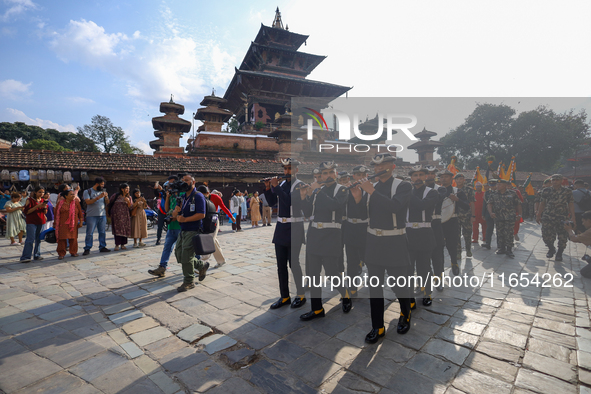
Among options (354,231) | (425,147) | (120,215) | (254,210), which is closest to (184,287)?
(354,231)

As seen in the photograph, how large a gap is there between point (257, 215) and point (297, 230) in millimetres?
9626

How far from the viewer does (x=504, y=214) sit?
6520mm

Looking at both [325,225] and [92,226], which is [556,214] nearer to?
[325,225]

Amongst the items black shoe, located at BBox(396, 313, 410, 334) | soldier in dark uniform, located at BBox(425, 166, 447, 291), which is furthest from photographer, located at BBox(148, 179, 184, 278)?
soldier in dark uniform, located at BBox(425, 166, 447, 291)

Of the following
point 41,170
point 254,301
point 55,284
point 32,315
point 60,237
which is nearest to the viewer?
point 32,315

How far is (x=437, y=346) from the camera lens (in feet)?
8.71

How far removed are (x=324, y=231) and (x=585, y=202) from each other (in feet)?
23.7

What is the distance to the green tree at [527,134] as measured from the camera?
72.6 ft

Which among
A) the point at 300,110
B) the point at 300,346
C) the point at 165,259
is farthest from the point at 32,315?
the point at 300,110

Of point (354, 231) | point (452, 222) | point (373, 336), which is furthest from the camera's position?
point (452, 222)

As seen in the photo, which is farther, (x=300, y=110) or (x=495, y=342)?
(x=300, y=110)

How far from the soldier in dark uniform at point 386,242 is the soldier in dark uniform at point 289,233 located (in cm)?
102

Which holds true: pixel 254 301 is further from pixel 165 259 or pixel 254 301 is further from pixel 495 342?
pixel 495 342

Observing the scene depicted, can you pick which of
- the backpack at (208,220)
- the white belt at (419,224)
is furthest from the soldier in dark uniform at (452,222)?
the backpack at (208,220)
